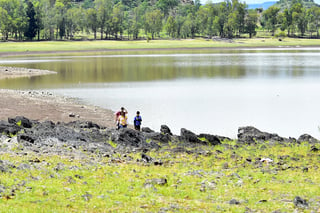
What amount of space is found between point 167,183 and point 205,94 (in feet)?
104

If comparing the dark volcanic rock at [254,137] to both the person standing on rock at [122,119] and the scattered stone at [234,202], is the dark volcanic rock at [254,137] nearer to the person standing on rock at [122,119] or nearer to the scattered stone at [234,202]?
the person standing on rock at [122,119]

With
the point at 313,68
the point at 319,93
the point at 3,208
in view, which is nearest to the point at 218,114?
the point at 319,93

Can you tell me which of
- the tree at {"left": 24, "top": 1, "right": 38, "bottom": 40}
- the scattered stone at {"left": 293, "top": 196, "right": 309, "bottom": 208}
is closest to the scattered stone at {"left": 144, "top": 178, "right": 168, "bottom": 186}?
the scattered stone at {"left": 293, "top": 196, "right": 309, "bottom": 208}

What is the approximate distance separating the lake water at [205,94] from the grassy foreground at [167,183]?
996 cm

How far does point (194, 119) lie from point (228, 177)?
17486 mm

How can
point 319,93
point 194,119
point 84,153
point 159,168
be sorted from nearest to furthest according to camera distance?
point 159,168 → point 84,153 → point 194,119 → point 319,93

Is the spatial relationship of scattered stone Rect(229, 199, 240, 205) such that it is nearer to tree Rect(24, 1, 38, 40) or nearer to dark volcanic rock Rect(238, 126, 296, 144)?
dark volcanic rock Rect(238, 126, 296, 144)

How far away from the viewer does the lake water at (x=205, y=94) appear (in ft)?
110

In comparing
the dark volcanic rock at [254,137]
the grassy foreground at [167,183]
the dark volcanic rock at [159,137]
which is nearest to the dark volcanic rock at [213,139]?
the dark volcanic rock at [254,137]

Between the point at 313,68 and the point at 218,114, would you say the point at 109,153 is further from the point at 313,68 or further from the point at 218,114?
the point at 313,68

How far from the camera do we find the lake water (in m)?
33.7

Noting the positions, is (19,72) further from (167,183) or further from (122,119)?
(167,183)

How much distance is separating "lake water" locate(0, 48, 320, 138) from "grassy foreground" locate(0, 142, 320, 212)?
9964 mm

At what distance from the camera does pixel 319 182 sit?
1655 centimetres
